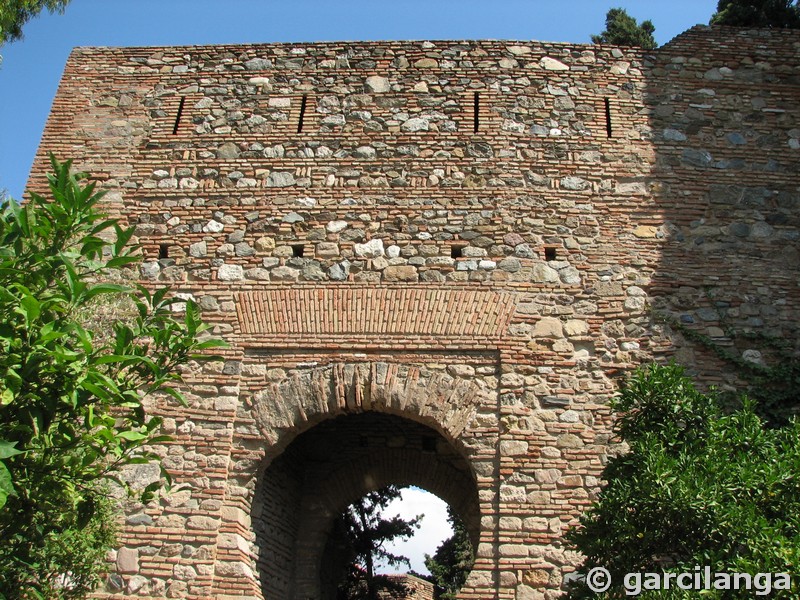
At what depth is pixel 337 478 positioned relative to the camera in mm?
7695

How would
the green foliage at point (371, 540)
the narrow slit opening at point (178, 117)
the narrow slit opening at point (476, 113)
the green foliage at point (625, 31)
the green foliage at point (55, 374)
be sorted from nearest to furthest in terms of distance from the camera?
the green foliage at point (55, 374) < the narrow slit opening at point (476, 113) < the narrow slit opening at point (178, 117) < the green foliage at point (371, 540) < the green foliage at point (625, 31)

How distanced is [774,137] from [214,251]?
5005 mm

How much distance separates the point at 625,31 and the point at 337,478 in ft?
32.7

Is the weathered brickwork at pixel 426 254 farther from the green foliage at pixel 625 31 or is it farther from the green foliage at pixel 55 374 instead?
the green foliage at pixel 625 31

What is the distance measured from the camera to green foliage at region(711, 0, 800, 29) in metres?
10.8

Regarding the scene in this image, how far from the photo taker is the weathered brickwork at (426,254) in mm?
5902

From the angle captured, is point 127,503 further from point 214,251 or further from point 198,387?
point 214,251

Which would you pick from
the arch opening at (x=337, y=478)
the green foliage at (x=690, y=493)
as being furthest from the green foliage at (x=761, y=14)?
the green foliage at (x=690, y=493)

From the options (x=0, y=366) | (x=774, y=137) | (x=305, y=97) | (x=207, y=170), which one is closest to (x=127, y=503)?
(x=0, y=366)

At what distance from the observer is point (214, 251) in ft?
22.2

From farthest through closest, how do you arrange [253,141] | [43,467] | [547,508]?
[253,141]
[547,508]
[43,467]

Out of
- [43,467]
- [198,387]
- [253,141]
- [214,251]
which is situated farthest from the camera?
[253,141]

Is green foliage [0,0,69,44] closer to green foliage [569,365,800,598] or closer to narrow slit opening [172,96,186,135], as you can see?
narrow slit opening [172,96,186,135]

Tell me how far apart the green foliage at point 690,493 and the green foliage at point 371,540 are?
569 cm
